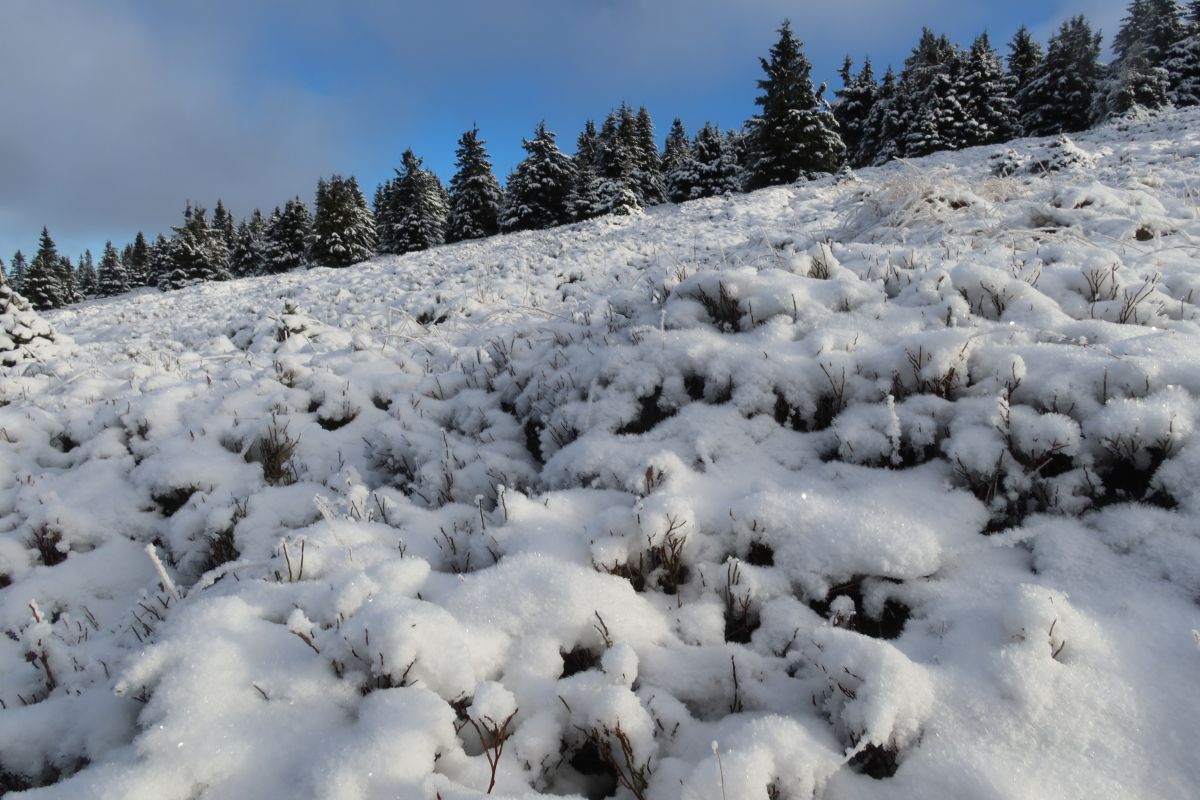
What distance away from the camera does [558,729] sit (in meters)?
1.68

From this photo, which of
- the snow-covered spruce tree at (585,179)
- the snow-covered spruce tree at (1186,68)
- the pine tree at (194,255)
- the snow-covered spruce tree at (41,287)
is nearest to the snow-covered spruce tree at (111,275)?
the snow-covered spruce tree at (41,287)

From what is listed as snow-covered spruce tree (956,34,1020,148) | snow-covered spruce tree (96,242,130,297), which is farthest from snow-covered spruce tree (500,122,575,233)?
snow-covered spruce tree (96,242,130,297)

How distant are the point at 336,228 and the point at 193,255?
15.8m

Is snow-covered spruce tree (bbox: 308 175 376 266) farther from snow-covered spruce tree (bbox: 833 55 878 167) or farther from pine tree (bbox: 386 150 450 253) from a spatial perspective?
snow-covered spruce tree (bbox: 833 55 878 167)

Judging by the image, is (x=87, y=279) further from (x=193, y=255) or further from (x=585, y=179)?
(x=585, y=179)

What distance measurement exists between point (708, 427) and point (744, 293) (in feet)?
4.19

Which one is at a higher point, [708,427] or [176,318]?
[176,318]

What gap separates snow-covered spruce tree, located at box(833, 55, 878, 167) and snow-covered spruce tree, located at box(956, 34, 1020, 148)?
6763mm

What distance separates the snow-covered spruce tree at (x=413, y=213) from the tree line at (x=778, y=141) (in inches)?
4.2

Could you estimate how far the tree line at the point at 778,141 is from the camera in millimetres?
30062

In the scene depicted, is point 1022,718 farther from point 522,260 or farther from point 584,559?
point 522,260

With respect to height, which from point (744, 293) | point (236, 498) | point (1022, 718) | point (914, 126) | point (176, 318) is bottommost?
point (1022, 718)

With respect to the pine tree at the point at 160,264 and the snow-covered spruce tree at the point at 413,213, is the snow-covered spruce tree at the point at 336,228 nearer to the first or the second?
the snow-covered spruce tree at the point at 413,213

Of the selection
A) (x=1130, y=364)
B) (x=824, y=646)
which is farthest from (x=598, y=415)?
(x=1130, y=364)
